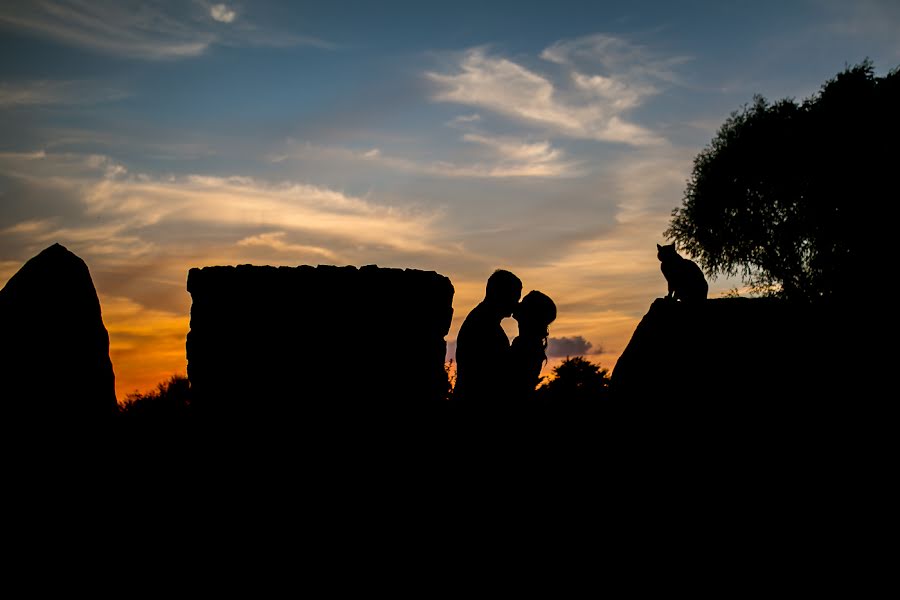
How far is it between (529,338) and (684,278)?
14.6 feet

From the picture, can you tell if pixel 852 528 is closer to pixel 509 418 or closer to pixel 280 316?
pixel 509 418

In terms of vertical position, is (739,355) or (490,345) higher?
(490,345)

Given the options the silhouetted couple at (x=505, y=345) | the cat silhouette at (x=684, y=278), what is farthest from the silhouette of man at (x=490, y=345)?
the cat silhouette at (x=684, y=278)

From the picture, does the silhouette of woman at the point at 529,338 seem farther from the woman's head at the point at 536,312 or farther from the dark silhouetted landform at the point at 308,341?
the dark silhouetted landform at the point at 308,341

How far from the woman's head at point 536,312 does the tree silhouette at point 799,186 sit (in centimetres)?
1970

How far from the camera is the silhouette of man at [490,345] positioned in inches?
273

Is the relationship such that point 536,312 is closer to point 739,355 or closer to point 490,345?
point 490,345

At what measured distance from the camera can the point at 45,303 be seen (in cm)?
812

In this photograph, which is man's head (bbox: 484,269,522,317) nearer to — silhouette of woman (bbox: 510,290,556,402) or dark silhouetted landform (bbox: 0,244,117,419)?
silhouette of woman (bbox: 510,290,556,402)

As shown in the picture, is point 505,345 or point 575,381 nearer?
point 505,345

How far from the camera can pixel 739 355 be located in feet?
20.7

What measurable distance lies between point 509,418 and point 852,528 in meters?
3.15

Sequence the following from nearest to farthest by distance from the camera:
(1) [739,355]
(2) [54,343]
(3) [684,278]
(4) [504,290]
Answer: (1) [739,355] → (4) [504,290] → (2) [54,343] → (3) [684,278]

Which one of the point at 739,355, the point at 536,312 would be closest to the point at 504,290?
the point at 536,312
